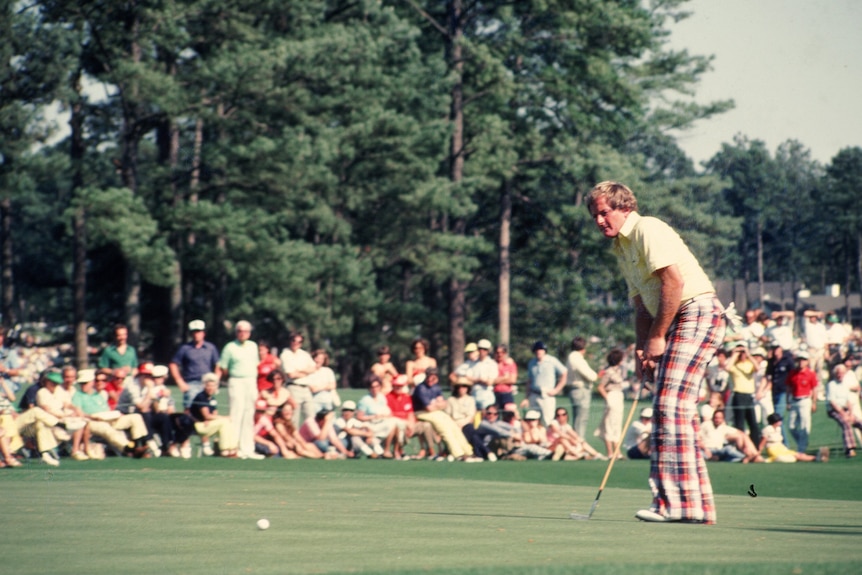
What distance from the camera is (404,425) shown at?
20203 mm

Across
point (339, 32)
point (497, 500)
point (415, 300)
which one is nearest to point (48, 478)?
point (497, 500)

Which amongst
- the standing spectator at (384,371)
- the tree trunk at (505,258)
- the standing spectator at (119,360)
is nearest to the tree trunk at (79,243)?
the tree trunk at (505,258)

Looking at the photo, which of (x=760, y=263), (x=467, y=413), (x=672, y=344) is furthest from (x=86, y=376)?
(x=760, y=263)

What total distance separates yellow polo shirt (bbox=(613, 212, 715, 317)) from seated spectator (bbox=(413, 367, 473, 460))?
41.3ft

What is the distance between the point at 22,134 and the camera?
33750 mm

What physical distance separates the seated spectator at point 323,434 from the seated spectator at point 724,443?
18.5ft

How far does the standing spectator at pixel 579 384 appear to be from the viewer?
69.2ft

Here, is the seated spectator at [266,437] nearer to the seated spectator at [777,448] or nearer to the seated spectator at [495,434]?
the seated spectator at [495,434]

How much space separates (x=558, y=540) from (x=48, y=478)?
828cm

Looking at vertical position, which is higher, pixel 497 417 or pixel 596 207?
pixel 596 207

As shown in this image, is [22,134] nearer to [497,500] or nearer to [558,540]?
[497,500]

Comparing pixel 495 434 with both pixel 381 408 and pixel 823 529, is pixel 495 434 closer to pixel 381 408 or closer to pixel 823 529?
pixel 381 408

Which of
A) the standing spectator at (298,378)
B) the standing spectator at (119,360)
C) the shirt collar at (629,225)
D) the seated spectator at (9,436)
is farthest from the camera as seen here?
the standing spectator at (298,378)

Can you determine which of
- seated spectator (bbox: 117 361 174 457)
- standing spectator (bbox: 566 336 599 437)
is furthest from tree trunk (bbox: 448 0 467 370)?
seated spectator (bbox: 117 361 174 457)
